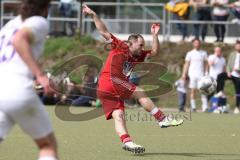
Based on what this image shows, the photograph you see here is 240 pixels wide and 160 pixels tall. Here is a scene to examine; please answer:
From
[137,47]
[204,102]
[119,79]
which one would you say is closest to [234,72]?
[204,102]

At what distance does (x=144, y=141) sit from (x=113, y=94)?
174 centimetres

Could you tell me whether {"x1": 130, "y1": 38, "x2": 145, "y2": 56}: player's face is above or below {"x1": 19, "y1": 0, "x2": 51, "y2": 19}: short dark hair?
below

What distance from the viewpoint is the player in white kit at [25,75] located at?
6.62 meters

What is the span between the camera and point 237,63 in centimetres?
2123

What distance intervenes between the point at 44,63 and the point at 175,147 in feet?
53.7

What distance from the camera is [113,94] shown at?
36.6 ft

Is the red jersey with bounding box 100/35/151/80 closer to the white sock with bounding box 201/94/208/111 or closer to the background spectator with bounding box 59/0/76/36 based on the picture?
the white sock with bounding box 201/94/208/111

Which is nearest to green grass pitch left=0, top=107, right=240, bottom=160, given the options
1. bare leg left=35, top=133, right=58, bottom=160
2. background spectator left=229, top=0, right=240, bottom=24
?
bare leg left=35, top=133, right=58, bottom=160

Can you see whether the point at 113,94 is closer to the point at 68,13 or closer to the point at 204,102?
the point at 204,102

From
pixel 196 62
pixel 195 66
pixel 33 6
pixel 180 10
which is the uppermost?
pixel 33 6

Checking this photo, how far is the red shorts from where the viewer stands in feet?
36.6

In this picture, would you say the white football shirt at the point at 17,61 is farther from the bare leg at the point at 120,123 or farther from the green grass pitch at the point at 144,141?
the bare leg at the point at 120,123

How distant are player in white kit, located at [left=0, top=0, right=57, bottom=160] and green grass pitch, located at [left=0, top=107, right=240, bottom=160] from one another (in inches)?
127

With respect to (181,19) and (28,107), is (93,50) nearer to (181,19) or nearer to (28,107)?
(181,19)
